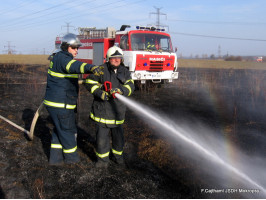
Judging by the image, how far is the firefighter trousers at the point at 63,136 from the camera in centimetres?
373

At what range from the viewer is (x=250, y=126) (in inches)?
255

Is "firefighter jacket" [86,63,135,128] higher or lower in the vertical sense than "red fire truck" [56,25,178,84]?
lower

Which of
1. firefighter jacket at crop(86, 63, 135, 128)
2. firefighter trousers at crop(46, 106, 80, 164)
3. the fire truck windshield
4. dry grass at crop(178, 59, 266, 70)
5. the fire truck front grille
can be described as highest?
the fire truck windshield

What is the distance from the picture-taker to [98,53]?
12891 millimetres

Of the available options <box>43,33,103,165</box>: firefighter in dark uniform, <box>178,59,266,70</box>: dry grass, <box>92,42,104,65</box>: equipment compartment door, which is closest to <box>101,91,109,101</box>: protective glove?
<box>43,33,103,165</box>: firefighter in dark uniform

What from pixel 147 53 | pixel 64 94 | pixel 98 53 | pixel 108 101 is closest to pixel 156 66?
pixel 147 53

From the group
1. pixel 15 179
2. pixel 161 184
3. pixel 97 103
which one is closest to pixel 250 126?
pixel 161 184

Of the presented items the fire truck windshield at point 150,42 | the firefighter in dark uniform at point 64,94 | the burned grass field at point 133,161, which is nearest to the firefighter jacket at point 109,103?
the firefighter in dark uniform at point 64,94

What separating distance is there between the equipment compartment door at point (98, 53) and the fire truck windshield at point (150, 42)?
2.64 meters

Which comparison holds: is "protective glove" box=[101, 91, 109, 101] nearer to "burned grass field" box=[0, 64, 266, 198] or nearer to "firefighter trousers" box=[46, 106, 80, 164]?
"firefighter trousers" box=[46, 106, 80, 164]

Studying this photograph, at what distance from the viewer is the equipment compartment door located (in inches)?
497

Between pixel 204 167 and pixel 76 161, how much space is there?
6.63ft

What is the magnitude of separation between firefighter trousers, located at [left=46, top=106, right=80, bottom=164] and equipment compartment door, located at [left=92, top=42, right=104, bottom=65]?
8.94 meters

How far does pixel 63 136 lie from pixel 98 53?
31.5 feet
